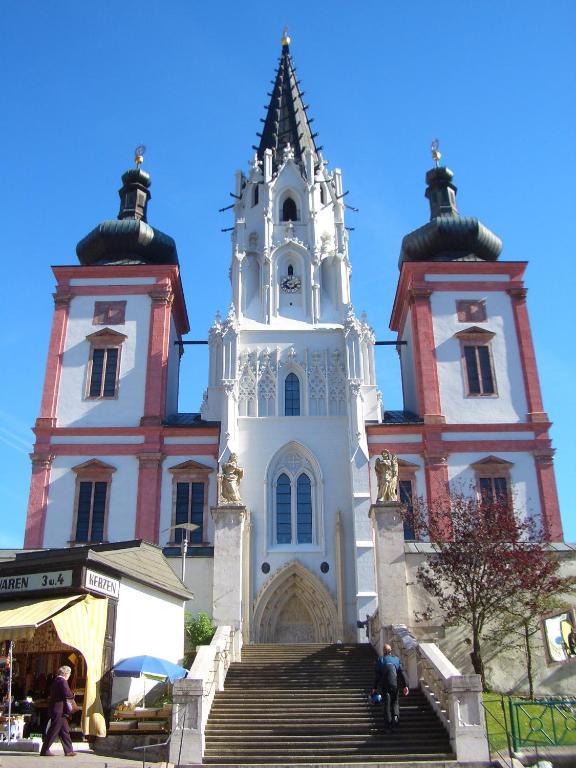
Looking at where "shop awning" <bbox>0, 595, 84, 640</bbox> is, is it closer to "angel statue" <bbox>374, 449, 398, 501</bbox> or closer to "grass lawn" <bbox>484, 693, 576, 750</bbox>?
"angel statue" <bbox>374, 449, 398, 501</bbox>

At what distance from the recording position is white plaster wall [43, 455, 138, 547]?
1204 inches

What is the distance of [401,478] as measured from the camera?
32.0m

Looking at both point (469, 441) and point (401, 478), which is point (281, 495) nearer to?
point (401, 478)

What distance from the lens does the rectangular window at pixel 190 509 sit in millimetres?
30594

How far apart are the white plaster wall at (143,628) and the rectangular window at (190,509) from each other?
1023cm

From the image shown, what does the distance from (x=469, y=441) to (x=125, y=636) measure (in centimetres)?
1926

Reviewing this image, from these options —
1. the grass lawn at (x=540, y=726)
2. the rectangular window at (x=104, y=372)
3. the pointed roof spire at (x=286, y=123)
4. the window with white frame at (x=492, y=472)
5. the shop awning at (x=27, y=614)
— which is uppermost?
the pointed roof spire at (x=286, y=123)

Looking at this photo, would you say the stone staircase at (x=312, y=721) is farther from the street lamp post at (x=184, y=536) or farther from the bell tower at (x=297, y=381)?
the bell tower at (x=297, y=381)

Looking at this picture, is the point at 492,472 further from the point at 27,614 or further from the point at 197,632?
the point at 27,614

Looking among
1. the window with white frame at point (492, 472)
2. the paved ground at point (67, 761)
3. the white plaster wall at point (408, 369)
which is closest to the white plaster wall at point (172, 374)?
the white plaster wall at point (408, 369)

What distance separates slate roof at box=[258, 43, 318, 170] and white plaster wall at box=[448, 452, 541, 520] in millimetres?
18007

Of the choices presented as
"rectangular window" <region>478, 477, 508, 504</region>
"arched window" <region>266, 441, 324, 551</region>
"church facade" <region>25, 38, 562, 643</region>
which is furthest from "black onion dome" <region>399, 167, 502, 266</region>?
Answer: "arched window" <region>266, 441, 324, 551</region>

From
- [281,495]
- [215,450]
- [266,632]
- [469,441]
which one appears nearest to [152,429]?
[215,450]

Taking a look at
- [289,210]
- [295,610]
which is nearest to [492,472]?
[295,610]
